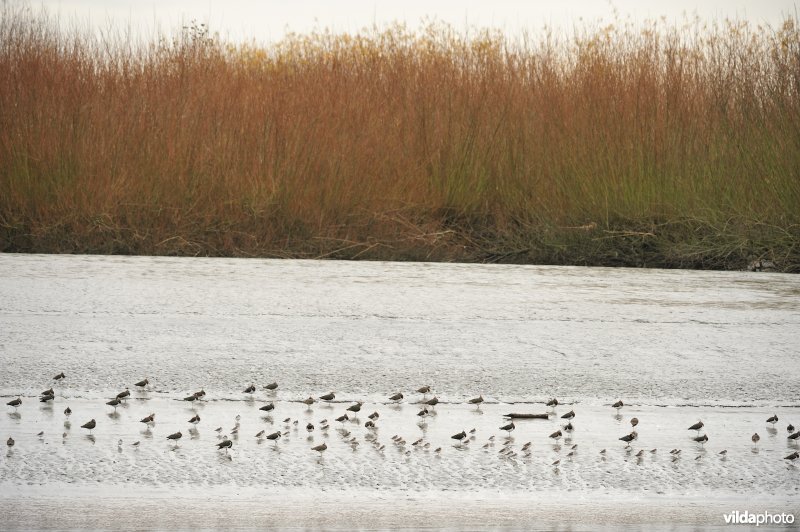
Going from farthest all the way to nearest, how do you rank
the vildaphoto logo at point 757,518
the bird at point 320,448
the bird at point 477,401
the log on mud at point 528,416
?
the bird at point 477,401 → the log on mud at point 528,416 → the bird at point 320,448 → the vildaphoto logo at point 757,518

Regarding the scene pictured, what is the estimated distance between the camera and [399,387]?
3.72 metres

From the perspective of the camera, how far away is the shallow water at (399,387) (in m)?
2.49

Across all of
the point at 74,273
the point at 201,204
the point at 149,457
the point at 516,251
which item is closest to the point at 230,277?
the point at 74,273

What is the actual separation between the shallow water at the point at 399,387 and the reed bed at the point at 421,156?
1.56 meters

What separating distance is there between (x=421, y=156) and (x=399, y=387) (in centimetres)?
569

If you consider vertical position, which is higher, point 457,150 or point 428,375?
point 457,150

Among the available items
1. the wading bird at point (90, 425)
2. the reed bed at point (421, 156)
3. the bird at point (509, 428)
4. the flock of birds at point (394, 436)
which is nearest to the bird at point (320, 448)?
the flock of birds at point (394, 436)

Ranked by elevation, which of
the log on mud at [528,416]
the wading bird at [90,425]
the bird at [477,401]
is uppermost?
the wading bird at [90,425]

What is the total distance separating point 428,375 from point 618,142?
5.49 meters

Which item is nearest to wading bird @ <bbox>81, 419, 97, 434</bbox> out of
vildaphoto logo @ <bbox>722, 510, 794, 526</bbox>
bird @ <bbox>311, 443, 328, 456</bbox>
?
bird @ <bbox>311, 443, 328, 456</bbox>

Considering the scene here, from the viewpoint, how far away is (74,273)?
660 cm

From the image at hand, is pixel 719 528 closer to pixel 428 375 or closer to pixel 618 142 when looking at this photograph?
pixel 428 375

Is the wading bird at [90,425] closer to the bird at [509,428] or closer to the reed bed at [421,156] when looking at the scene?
the bird at [509,428]

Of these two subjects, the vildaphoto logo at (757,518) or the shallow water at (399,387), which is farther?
the shallow water at (399,387)
